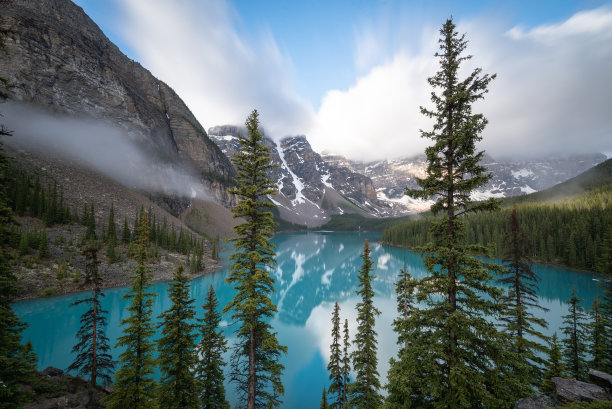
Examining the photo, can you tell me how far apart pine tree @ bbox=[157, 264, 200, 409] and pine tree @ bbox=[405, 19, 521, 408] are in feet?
35.2

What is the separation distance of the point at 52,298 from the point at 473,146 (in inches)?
2084

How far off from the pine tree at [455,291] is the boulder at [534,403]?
1.41 feet

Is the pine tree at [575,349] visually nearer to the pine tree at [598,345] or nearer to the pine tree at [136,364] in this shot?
the pine tree at [598,345]

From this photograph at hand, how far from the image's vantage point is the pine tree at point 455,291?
6891 mm

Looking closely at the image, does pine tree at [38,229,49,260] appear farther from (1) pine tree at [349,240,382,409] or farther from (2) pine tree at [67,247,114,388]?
(1) pine tree at [349,240,382,409]

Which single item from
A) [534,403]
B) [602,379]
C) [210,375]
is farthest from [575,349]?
[210,375]

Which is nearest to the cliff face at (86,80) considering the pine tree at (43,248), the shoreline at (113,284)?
the pine tree at (43,248)

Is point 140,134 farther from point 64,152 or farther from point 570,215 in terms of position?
point 570,215

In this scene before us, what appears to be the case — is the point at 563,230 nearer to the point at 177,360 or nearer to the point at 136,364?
the point at 177,360

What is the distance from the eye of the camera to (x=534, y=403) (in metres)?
7.01

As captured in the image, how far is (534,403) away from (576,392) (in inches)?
62.2

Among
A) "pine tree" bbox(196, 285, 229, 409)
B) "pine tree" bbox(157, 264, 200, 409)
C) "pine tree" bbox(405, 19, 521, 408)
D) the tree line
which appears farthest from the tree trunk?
the tree line

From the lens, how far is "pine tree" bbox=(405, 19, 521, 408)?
689cm

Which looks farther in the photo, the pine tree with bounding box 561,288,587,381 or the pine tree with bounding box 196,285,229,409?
the pine tree with bounding box 561,288,587,381
